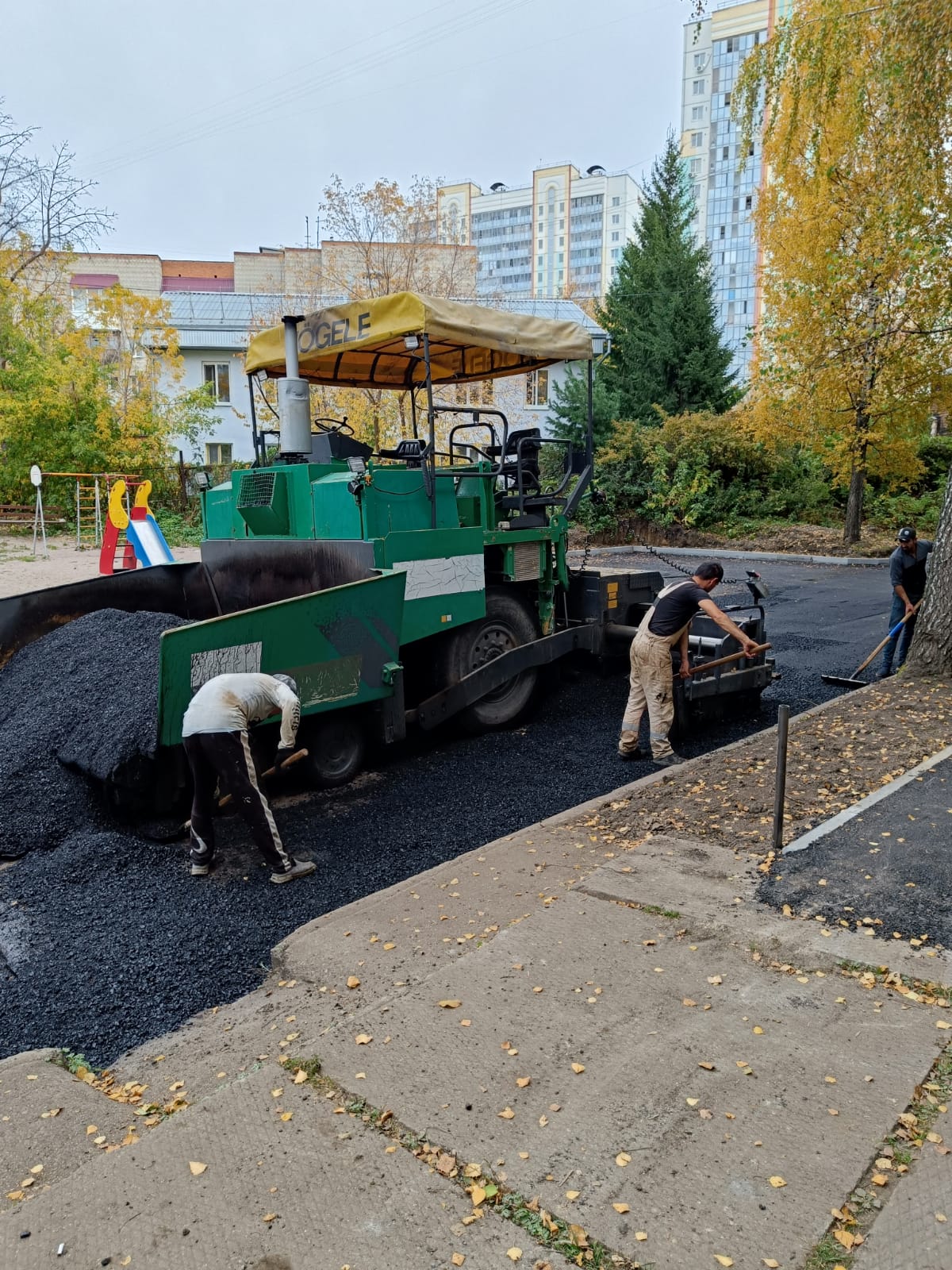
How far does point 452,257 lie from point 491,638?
17.7m

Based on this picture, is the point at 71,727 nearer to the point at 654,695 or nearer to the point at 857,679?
the point at 654,695

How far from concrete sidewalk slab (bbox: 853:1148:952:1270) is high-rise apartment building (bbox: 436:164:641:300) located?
11166 cm

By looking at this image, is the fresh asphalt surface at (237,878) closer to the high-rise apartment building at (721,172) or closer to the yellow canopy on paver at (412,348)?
the yellow canopy on paver at (412,348)

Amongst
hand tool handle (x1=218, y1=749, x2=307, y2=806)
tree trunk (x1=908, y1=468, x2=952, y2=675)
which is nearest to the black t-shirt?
tree trunk (x1=908, y1=468, x2=952, y2=675)

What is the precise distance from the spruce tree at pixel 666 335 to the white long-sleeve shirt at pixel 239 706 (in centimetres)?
1934

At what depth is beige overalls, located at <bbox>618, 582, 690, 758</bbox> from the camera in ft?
21.7

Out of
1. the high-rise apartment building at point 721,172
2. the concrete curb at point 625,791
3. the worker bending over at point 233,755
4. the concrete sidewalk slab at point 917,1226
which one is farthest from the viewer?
the high-rise apartment building at point 721,172

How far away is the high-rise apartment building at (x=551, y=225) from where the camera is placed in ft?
363

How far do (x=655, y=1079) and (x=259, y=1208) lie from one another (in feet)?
3.88

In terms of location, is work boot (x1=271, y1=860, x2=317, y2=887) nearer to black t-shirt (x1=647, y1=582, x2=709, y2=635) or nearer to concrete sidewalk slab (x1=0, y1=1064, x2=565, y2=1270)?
concrete sidewalk slab (x1=0, y1=1064, x2=565, y2=1270)

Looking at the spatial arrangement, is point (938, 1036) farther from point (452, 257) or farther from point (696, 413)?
point (452, 257)

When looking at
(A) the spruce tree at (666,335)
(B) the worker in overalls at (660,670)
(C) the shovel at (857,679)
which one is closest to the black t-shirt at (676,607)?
(B) the worker in overalls at (660,670)

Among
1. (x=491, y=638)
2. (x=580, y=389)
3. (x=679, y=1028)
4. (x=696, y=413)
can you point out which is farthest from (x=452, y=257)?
(x=679, y=1028)

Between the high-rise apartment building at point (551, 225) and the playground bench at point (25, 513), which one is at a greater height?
the high-rise apartment building at point (551, 225)
